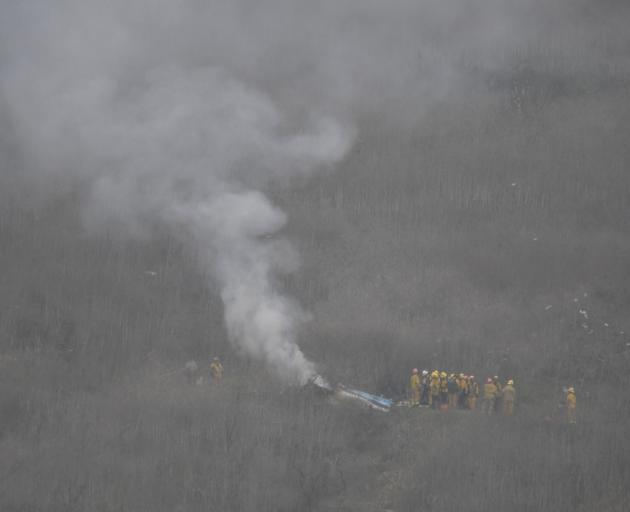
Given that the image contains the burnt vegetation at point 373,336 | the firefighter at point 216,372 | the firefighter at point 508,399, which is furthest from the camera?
the firefighter at point 216,372

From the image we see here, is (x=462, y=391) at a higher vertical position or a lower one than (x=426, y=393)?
higher

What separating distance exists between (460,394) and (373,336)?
3458mm

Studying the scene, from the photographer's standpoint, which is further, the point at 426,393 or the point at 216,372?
the point at 216,372

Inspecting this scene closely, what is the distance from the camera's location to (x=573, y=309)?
2388 cm

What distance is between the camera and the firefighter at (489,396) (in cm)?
1894

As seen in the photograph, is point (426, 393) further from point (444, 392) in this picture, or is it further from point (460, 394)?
point (460, 394)

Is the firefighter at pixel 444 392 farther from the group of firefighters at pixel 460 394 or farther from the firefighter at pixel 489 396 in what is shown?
the firefighter at pixel 489 396

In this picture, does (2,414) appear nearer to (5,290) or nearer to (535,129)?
(5,290)

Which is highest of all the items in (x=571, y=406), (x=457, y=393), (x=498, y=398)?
(x=498, y=398)

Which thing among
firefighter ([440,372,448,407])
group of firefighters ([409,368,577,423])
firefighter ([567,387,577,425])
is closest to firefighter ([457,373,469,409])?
group of firefighters ([409,368,577,423])

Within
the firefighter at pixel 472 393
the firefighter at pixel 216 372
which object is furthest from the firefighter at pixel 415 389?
the firefighter at pixel 216 372

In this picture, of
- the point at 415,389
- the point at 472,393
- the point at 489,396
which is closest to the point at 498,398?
the point at 472,393

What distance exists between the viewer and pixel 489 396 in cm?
1895

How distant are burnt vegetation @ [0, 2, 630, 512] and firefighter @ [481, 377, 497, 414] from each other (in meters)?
0.78
